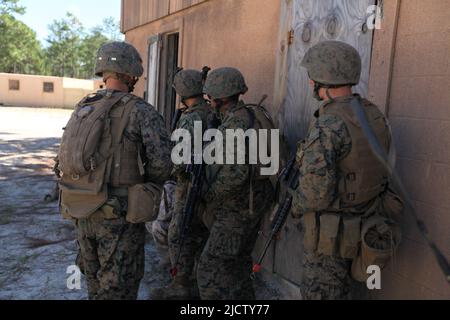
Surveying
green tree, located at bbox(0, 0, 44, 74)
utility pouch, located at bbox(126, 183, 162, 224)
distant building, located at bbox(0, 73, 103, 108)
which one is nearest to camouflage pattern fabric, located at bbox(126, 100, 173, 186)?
utility pouch, located at bbox(126, 183, 162, 224)

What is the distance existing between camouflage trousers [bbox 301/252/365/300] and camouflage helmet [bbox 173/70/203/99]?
1.81 metres

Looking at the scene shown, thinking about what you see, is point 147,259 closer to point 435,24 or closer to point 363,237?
point 363,237

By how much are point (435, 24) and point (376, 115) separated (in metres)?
0.61

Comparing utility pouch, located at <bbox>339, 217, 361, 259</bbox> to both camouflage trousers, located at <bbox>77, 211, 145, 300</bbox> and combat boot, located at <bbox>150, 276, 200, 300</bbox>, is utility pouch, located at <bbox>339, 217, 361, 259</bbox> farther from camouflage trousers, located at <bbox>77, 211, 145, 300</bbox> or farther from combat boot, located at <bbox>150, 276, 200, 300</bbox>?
combat boot, located at <bbox>150, 276, 200, 300</bbox>

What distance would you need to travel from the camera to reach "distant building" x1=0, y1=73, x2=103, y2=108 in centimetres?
2998

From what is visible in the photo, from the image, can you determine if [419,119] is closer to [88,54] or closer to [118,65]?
[118,65]

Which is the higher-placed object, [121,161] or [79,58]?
[79,58]

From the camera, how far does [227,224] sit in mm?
2951

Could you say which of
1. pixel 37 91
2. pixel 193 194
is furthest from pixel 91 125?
pixel 37 91

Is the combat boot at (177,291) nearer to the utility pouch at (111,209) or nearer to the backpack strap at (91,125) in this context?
the utility pouch at (111,209)

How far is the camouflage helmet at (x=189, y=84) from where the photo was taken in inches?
141

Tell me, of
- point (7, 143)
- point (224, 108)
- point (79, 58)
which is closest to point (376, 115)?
point (224, 108)

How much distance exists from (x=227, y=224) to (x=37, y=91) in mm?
31133

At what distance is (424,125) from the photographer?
93.3 inches
